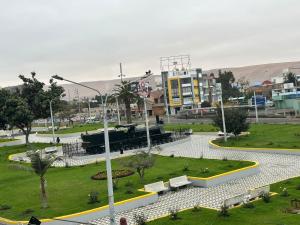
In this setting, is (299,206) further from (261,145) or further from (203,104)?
(203,104)

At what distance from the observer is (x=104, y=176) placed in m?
29.3

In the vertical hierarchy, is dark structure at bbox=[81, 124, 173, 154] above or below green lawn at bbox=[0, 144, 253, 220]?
above

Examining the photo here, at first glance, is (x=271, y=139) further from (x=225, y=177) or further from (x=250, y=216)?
(x=250, y=216)

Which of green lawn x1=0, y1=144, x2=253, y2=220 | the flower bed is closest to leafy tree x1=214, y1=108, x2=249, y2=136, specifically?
green lawn x1=0, y1=144, x2=253, y2=220

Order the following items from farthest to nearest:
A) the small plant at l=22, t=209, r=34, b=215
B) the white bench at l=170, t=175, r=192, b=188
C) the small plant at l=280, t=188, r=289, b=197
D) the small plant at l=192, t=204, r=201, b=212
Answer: the white bench at l=170, t=175, r=192, b=188, the small plant at l=22, t=209, r=34, b=215, the small plant at l=280, t=188, r=289, b=197, the small plant at l=192, t=204, r=201, b=212

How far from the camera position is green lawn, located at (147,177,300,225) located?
57.7 feet

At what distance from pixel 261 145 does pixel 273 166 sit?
26.7 ft

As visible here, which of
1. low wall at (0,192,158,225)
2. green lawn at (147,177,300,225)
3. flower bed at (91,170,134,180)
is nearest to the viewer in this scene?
green lawn at (147,177,300,225)

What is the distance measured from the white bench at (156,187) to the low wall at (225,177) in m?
2.33

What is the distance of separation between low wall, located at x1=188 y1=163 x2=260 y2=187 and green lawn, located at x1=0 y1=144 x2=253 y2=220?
0.75 metres

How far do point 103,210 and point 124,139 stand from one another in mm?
23945

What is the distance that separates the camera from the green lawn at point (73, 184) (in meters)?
22.3

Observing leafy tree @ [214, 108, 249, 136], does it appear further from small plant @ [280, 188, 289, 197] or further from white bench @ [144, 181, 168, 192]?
small plant @ [280, 188, 289, 197]

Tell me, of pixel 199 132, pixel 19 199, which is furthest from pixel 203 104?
pixel 19 199
